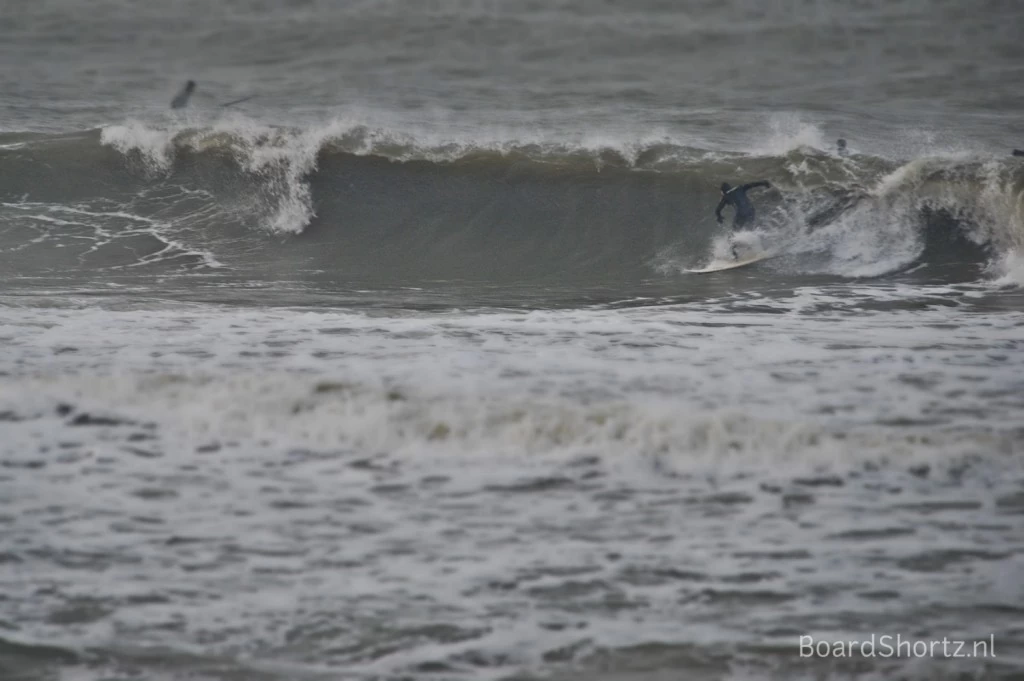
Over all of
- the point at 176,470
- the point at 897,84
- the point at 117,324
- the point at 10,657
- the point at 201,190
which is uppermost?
the point at 897,84

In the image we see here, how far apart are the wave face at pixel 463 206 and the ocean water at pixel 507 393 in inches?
1.5

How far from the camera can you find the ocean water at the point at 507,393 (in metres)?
3.81

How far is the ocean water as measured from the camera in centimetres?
381

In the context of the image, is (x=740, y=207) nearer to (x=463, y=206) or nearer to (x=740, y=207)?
(x=740, y=207)

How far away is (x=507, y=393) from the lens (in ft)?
17.8

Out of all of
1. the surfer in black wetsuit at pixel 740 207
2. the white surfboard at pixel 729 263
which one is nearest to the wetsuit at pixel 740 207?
the surfer in black wetsuit at pixel 740 207

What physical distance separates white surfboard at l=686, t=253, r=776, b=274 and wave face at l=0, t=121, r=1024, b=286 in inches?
6.1

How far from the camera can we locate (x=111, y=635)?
3.74m

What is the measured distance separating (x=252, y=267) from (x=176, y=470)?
175 inches

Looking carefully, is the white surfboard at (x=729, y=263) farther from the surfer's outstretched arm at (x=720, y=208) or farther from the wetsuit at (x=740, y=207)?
the wetsuit at (x=740, y=207)

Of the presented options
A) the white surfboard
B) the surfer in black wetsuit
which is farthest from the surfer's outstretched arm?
the white surfboard

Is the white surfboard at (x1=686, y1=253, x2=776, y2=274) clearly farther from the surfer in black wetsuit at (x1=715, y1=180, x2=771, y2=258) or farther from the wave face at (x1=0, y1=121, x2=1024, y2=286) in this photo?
the surfer in black wetsuit at (x1=715, y1=180, x2=771, y2=258)

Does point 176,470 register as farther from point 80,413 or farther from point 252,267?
point 252,267

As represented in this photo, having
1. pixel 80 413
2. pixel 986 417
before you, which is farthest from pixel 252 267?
pixel 986 417
